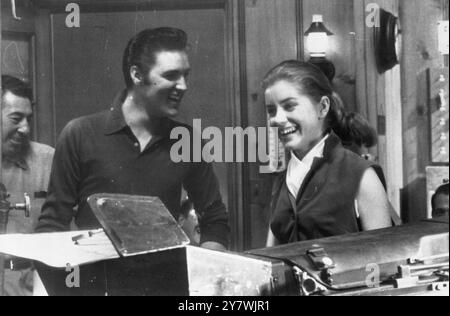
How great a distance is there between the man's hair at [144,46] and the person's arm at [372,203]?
993 mm

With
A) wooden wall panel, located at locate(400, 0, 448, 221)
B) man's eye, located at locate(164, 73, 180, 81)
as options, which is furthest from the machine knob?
wooden wall panel, located at locate(400, 0, 448, 221)

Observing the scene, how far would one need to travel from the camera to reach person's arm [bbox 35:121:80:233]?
283 centimetres

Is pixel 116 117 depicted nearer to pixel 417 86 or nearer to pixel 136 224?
pixel 136 224

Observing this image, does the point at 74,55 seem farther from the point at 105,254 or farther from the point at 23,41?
the point at 105,254

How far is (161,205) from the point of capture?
2662 mm

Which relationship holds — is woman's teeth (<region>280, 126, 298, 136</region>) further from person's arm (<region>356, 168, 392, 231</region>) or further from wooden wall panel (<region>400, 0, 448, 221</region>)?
wooden wall panel (<region>400, 0, 448, 221</region>)

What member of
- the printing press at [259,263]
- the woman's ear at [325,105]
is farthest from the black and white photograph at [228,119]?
the printing press at [259,263]

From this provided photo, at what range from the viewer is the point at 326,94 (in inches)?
107

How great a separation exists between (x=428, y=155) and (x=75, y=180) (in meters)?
1.56

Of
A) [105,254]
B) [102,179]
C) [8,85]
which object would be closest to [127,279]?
[105,254]

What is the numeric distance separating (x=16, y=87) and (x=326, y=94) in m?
1.39

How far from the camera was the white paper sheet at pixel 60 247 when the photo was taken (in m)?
2.56

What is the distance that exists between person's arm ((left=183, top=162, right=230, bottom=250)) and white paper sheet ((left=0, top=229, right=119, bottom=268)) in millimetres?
433

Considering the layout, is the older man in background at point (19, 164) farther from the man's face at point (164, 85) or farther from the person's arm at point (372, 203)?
the person's arm at point (372, 203)
